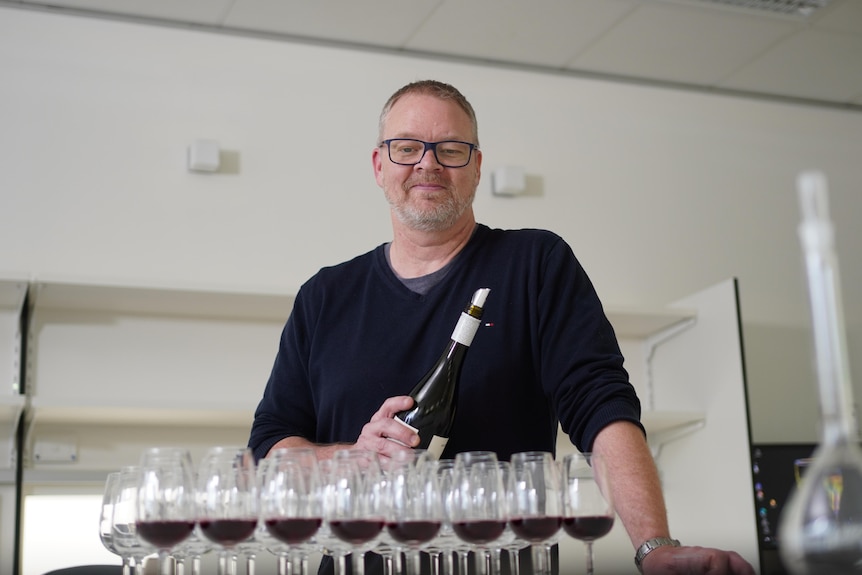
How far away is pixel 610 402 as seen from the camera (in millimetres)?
1690

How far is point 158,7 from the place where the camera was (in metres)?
3.77

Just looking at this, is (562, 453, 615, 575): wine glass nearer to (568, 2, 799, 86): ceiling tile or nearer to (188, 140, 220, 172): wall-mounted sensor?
(188, 140, 220, 172): wall-mounted sensor

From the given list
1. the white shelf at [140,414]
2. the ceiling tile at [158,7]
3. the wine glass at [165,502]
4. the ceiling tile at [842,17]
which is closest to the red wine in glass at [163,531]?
the wine glass at [165,502]

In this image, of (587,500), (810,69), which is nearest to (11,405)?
(587,500)

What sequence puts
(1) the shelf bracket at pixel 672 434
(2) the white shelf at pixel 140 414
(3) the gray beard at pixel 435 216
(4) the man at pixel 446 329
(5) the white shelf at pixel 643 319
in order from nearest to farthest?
(4) the man at pixel 446 329 → (3) the gray beard at pixel 435 216 → (2) the white shelf at pixel 140 414 → (5) the white shelf at pixel 643 319 → (1) the shelf bracket at pixel 672 434

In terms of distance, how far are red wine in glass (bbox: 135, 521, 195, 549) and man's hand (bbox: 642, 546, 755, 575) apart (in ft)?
1.88

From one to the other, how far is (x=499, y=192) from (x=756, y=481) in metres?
1.49

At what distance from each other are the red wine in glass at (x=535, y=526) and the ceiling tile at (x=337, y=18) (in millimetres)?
2843

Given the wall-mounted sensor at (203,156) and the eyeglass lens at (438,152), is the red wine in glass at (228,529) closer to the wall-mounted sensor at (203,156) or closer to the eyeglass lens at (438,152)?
the eyeglass lens at (438,152)

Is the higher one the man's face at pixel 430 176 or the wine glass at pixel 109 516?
the man's face at pixel 430 176

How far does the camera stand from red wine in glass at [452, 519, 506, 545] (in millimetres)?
1253

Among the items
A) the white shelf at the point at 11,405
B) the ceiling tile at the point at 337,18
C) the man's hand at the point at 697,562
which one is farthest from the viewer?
the ceiling tile at the point at 337,18

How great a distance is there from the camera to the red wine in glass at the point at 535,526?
4.14 feet

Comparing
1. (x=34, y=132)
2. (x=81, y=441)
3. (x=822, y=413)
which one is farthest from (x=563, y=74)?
(x=822, y=413)
